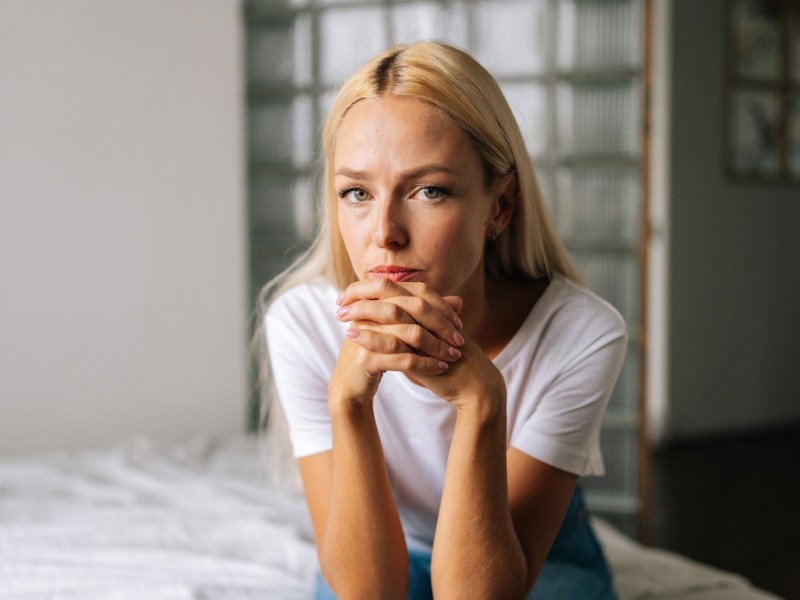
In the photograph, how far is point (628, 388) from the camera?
2613 mm

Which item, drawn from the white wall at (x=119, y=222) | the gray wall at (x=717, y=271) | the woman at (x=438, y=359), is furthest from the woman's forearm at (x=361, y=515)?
the gray wall at (x=717, y=271)

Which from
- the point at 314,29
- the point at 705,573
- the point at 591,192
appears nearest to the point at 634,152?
the point at 591,192

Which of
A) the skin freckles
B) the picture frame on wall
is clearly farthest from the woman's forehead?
the picture frame on wall

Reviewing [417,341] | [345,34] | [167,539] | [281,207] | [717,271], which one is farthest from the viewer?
[717,271]

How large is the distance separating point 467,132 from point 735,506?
98.3 inches

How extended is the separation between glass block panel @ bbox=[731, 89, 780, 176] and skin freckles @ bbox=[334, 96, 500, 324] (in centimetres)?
331

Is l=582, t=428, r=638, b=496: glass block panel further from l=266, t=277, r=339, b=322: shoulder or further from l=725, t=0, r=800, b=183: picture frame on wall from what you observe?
l=725, t=0, r=800, b=183: picture frame on wall

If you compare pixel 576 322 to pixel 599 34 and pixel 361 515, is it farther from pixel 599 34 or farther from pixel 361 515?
pixel 599 34

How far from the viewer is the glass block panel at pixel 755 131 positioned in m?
3.93

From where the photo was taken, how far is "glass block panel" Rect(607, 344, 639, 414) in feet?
8.45

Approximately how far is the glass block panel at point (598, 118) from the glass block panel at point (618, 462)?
89 cm

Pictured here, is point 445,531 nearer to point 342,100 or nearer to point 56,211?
point 342,100

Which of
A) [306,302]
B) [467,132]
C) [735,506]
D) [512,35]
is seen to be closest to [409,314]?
[467,132]

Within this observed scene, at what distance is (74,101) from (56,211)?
39 cm
